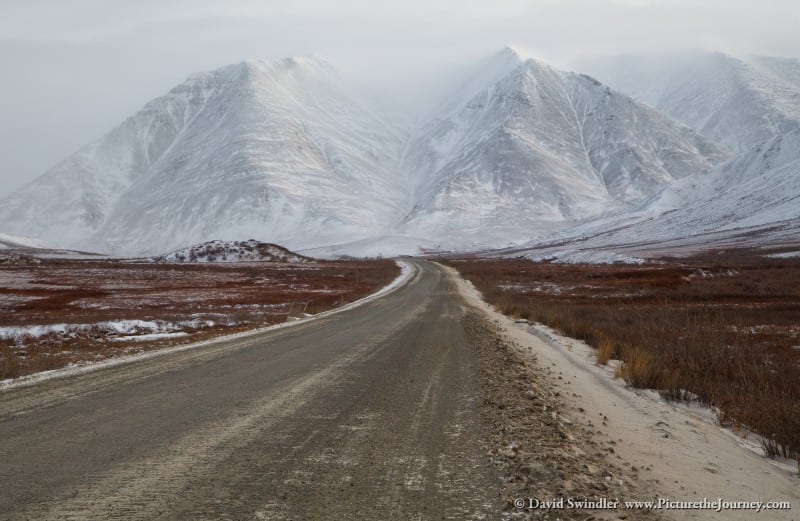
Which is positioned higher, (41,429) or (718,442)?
(41,429)

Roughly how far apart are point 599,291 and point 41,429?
3968 cm

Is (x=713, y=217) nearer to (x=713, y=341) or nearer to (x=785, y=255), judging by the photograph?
(x=785, y=255)

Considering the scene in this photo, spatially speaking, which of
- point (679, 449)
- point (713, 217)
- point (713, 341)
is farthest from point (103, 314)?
point (713, 217)

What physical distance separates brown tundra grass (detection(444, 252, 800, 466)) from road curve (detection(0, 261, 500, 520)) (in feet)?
13.0

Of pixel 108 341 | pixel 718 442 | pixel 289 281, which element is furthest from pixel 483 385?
pixel 289 281

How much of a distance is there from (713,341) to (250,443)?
10934 mm

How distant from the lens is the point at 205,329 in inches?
919

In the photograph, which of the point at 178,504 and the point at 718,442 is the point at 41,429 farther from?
the point at 718,442

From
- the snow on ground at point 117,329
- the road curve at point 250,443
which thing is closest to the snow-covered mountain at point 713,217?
the snow on ground at point 117,329

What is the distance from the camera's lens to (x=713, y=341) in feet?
40.8

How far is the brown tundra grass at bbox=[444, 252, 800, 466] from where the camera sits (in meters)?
8.31

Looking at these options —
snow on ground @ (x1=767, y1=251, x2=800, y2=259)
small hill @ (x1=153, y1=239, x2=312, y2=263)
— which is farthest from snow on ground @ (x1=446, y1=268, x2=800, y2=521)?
small hill @ (x1=153, y1=239, x2=312, y2=263)

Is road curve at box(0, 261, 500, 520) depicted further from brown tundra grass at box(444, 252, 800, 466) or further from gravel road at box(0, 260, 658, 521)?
brown tundra grass at box(444, 252, 800, 466)

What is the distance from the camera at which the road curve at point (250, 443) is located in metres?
4.60
